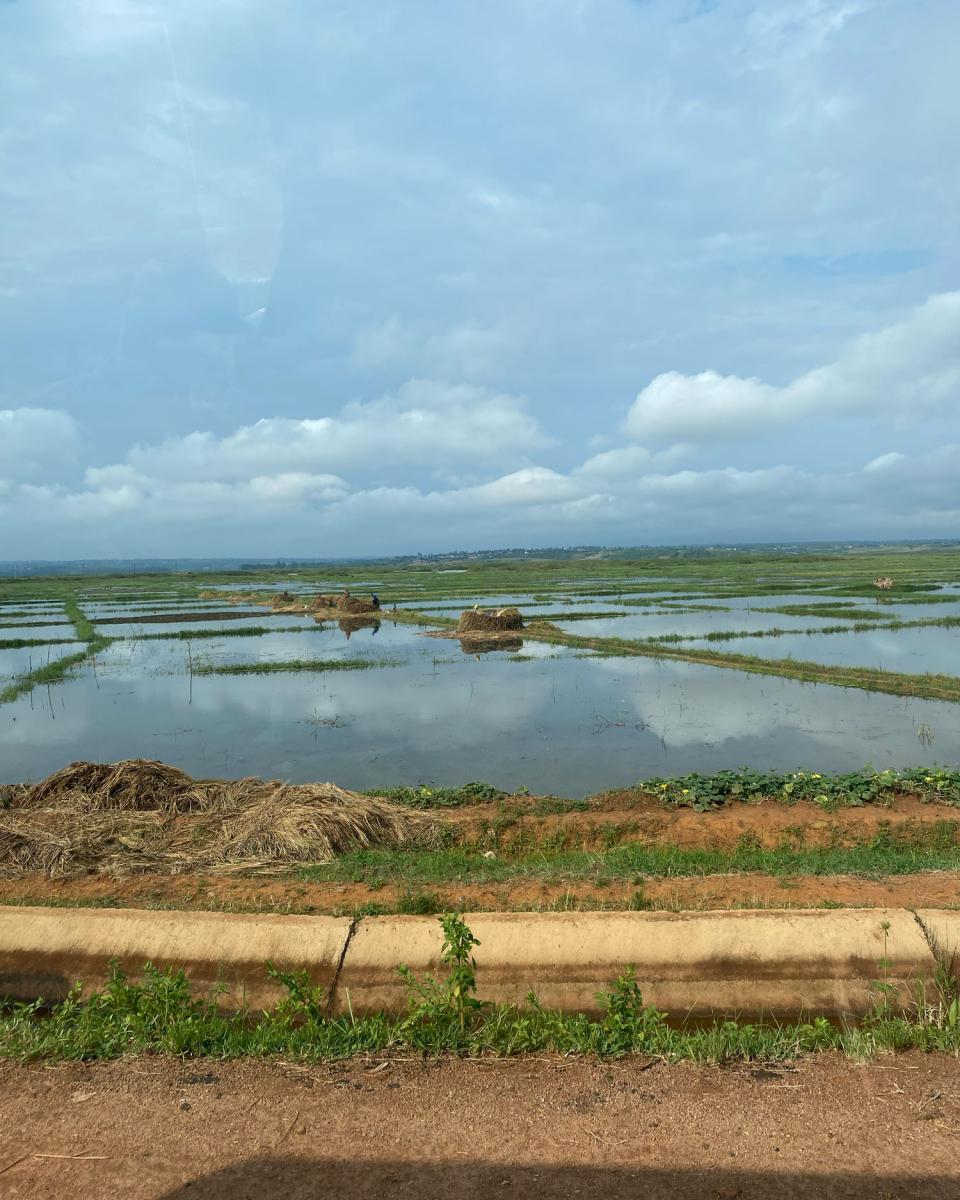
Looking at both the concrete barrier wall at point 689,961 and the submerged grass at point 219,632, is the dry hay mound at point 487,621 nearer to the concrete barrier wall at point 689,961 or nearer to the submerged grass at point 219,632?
the submerged grass at point 219,632

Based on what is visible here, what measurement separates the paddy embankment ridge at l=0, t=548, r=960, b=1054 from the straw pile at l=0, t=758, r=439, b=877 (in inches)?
1.4

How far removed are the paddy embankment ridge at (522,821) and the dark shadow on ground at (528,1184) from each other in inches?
33.2

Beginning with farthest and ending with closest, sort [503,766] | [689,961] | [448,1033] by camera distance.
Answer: [503,766] → [689,961] → [448,1033]

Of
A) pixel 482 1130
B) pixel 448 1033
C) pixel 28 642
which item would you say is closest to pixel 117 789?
pixel 448 1033

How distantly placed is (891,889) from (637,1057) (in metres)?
3.17

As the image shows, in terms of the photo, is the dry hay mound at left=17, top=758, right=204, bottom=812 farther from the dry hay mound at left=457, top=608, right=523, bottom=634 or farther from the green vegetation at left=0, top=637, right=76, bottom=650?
the green vegetation at left=0, top=637, right=76, bottom=650

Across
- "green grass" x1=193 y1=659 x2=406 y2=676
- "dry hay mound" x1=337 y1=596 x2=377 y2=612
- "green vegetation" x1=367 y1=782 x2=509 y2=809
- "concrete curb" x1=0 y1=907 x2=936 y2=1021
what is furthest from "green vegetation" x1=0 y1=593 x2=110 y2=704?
→ "concrete curb" x1=0 y1=907 x2=936 y2=1021

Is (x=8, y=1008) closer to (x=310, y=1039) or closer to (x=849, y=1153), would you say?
(x=310, y=1039)

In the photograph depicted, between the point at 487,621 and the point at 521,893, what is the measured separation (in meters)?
21.7

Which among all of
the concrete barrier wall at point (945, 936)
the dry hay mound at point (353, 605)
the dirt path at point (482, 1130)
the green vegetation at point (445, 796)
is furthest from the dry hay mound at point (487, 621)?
the dirt path at point (482, 1130)

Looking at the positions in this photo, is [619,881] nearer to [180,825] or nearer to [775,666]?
[180,825]

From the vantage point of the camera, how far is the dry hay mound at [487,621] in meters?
27.4

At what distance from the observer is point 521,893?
5953 millimetres

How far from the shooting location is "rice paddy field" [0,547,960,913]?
648 centimetres
